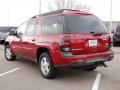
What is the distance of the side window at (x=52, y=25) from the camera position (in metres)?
7.23

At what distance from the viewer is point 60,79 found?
25.2 feet

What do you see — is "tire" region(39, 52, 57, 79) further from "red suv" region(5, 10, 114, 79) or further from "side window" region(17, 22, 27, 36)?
"side window" region(17, 22, 27, 36)

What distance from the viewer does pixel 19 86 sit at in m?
6.92

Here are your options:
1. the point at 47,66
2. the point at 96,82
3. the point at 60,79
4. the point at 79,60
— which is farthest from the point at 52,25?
the point at 96,82

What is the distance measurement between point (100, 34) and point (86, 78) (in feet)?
4.52

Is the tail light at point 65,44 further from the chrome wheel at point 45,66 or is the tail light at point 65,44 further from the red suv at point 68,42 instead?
the chrome wheel at point 45,66

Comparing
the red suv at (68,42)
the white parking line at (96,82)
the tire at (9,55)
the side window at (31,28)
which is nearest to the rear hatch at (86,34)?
the red suv at (68,42)

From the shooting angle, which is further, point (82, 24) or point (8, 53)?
point (8, 53)

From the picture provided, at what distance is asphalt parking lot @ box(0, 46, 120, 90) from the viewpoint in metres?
6.81

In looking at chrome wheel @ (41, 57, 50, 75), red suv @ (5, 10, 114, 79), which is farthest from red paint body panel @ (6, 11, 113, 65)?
chrome wheel @ (41, 57, 50, 75)

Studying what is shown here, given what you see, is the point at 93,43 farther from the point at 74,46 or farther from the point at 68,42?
the point at 68,42

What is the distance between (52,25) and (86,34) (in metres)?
1.06

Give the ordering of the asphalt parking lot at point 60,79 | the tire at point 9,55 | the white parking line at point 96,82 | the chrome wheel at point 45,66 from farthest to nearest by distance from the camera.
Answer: the tire at point 9,55 → the chrome wheel at point 45,66 → the asphalt parking lot at point 60,79 → the white parking line at point 96,82

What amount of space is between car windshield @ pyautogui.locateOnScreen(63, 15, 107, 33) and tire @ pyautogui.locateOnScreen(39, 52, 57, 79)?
1106 mm
